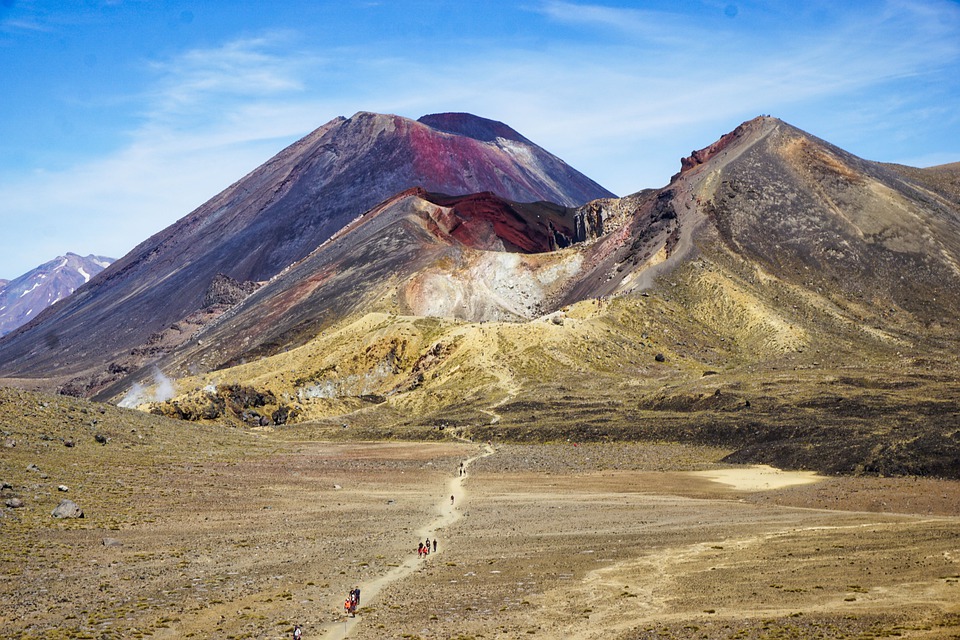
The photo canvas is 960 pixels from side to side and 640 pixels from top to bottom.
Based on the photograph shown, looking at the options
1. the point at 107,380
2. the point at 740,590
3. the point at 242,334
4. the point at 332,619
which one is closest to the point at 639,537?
the point at 740,590

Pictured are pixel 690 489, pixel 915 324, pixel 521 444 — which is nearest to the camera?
pixel 690 489

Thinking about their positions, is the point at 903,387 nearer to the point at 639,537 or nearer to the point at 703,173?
the point at 639,537

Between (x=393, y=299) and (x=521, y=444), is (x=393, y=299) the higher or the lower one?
the higher one

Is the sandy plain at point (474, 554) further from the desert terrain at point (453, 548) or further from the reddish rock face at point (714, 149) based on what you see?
the reddish rock face at point (714, 149)

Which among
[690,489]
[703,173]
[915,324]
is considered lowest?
[690,489]

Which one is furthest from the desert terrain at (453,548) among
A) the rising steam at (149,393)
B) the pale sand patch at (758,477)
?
the rising steam at (149,393)

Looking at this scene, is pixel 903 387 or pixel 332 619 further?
pixel 903 387

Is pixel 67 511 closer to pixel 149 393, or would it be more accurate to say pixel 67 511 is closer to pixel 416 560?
pixel 416 560

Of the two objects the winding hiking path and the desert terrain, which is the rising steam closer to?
the desert terrain
